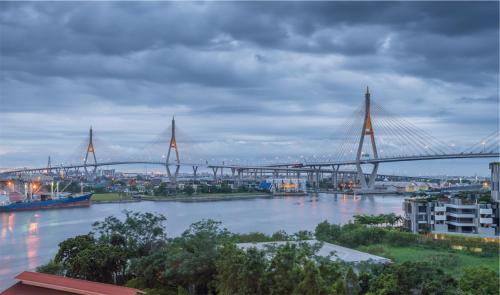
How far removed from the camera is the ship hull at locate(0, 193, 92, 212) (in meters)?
13.1

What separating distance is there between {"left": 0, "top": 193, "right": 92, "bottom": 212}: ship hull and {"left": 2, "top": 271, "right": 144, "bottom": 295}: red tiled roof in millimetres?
10874

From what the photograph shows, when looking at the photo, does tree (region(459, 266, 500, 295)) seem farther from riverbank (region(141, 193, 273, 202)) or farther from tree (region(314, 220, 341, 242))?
riverbank (region(141, 193, 273, 202))

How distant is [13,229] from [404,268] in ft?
25.4

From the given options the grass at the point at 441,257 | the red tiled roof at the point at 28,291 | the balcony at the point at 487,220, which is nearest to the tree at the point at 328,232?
the grass at the point at 441,257

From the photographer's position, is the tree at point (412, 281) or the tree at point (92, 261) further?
the tree at point (92, 261)

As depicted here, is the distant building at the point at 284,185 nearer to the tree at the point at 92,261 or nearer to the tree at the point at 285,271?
the tree at the point at 92,261

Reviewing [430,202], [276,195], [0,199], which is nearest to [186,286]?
[430,202]

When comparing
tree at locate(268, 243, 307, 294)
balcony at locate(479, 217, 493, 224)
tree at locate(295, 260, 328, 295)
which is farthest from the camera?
balcony at locate(479, 217, 493, 224)

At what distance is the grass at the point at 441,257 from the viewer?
4582 mm

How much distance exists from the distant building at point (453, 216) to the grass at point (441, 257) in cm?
129

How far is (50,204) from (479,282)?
12494mm

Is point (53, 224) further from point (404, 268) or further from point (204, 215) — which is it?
point (404, 268)

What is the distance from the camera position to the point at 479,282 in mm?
3504

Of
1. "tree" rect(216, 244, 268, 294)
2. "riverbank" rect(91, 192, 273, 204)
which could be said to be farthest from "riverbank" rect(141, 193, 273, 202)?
"tree" rect(216, 244, 268, 294)
